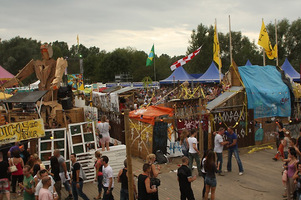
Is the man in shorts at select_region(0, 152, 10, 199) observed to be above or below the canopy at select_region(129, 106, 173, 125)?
below

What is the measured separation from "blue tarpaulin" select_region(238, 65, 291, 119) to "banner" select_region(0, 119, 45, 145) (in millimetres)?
9526

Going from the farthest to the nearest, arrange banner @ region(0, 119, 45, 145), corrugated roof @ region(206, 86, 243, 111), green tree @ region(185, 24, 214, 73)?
1. green tree @ region(185, 24, 214, 73)
2. corrugated roof @ region(206, 86, 243, 111)
3. banner @ region(0, 119, 45, 145)

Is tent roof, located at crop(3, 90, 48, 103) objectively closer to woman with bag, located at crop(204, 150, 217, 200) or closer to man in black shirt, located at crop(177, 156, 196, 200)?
man in black shirt, located at crop(177, 156, 196, 200)

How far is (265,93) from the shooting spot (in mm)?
14375

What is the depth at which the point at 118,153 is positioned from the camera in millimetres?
10625

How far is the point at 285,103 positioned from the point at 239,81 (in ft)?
8.87

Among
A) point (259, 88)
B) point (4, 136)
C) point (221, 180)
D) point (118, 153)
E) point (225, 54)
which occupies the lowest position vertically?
point (221, 180)

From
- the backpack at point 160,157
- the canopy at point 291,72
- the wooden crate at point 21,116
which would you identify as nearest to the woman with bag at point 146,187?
the backpack at point 160,157

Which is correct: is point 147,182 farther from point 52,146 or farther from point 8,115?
point 8,115

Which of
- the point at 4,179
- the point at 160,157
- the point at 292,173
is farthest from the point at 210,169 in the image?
the point at 4,179

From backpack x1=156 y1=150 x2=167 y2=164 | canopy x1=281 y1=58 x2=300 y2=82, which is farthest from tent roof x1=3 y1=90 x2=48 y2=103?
canopy x1=281 y1=58 x2=300 y2=82

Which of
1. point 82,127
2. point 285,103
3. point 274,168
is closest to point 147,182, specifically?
point 82,127

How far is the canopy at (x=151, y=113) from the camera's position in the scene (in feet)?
39.6

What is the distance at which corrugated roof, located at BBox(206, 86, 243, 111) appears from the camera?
528 inches
